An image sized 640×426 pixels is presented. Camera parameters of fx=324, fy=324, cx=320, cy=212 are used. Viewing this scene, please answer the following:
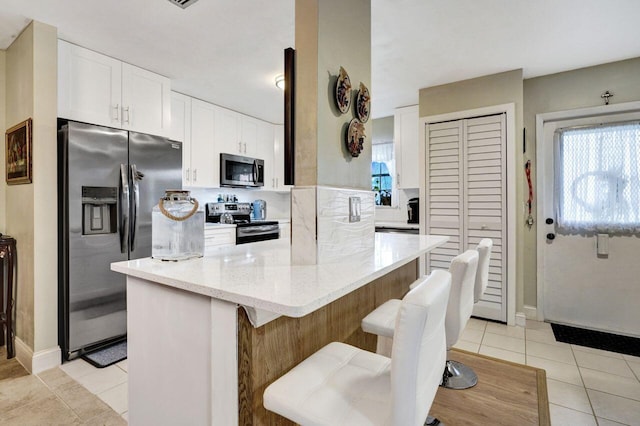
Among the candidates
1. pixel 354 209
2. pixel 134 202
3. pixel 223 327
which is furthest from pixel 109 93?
pixel 223 327

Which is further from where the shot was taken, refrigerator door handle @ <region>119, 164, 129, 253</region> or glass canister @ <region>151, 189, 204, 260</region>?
refrigerator door handle @ <region>119, 164, 129, 253</region>

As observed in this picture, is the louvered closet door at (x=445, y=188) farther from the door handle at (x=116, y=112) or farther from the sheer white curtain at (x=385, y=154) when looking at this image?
the door handle at (x=116, y=112)

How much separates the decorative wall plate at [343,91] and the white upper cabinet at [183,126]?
2587mm

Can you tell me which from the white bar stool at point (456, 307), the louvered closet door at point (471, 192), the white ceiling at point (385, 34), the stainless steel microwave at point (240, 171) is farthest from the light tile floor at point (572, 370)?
the stainless steel microwave at point (240, 171)

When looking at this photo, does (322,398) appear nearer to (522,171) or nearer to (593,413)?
(593,413)

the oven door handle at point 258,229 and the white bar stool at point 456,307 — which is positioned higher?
the oven door handle at point 258,229

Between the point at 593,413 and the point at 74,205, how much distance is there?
361 cm

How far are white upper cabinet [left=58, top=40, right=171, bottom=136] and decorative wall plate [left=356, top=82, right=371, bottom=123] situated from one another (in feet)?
7.06

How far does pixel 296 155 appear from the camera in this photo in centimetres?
155

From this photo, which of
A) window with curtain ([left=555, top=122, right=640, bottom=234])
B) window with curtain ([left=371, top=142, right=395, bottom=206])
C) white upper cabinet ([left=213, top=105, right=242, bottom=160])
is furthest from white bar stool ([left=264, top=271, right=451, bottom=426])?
window with curtain ([left=371, top=142, right=395, bottom=206])

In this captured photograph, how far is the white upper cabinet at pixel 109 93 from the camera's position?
250cm

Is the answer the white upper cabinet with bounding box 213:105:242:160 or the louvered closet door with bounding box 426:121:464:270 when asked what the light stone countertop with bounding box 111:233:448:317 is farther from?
the white upper cabinet with bounding box 213:105:242:160

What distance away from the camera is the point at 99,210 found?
256 cm

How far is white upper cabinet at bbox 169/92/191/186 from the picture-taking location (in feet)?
11.9
